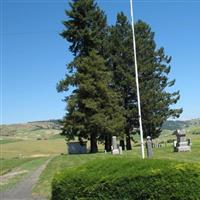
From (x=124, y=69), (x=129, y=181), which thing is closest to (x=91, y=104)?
(x=124, y=69)

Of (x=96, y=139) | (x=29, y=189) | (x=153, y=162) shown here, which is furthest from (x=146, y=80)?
(x=153, y=162)

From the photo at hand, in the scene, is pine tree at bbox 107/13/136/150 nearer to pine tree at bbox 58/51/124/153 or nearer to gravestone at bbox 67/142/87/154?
gravestone at bbox 67/142/87/154

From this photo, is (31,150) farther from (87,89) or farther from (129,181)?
(129,181)

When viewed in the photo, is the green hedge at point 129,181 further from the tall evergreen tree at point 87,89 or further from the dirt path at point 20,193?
the tall evergreen tree at point 87,89

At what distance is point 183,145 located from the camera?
3272 cm

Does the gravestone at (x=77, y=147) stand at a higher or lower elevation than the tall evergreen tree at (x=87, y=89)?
lower

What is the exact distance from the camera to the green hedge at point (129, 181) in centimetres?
827

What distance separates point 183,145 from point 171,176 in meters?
24.8

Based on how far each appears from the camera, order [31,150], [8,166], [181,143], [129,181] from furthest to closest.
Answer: [31,150] → [8,166] → [181,143] → [129,181]

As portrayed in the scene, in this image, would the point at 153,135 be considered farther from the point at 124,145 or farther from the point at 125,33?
the point at 125,33

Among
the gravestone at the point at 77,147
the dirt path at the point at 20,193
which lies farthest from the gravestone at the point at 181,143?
the gravestone at the point at 77,147

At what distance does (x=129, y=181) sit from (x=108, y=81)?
126ft

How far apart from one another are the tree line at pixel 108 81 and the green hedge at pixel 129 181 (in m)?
34.3

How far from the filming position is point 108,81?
154ft
